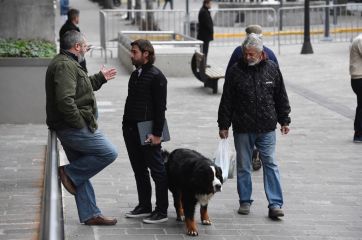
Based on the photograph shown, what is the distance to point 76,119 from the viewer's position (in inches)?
294

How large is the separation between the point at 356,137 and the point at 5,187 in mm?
5550

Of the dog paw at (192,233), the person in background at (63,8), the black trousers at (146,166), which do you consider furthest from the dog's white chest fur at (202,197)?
the person in background at (63,8)

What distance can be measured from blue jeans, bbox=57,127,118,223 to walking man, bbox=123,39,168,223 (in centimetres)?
32

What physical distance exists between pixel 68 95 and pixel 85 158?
64 centimetres

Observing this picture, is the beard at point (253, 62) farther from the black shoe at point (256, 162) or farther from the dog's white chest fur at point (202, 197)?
the black shoe at point (256, 162)

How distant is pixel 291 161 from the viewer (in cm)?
1135

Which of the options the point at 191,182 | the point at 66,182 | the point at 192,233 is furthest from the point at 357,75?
the point at 66,182

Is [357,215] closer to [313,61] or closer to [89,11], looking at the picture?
→ [313,61]

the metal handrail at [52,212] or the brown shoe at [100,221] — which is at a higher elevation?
the metal handrail at [52,212]

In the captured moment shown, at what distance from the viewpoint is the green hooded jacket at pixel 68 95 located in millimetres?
7402

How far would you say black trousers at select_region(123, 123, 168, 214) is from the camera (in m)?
7.92

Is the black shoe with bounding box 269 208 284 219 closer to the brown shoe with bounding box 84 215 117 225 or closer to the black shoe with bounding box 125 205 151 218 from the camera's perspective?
the black shoe with bounding box 125 205 151 218

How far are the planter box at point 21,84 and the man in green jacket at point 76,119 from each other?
5.52 metres

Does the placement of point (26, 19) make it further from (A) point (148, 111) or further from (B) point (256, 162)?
(A) point (148, 111)
